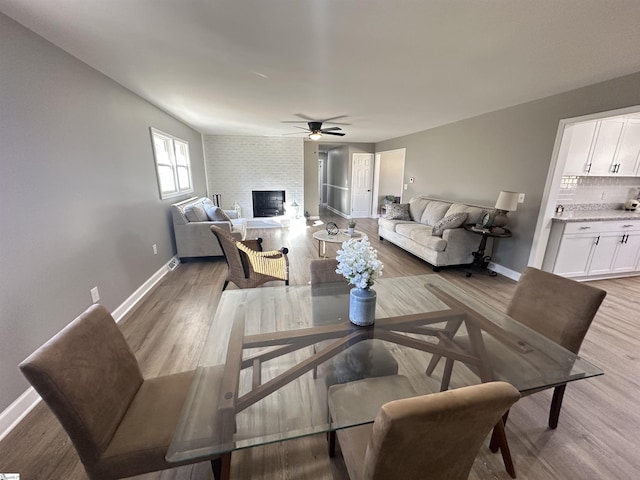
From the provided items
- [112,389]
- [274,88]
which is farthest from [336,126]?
[112,389]

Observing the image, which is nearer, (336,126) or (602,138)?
(602,138)

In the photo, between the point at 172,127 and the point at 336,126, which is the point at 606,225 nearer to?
the point at 336,126

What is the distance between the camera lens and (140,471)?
3.08 ft

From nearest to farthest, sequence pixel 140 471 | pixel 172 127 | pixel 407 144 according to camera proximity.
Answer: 1. pixel 140 471
2. pixel 172 127
3. pixel 407 144

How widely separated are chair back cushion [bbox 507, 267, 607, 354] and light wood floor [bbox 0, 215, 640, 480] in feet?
1.80

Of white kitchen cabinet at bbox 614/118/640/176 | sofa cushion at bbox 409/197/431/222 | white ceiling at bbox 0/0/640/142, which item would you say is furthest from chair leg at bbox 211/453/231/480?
white kitchen cabinet at bbox 614/118/640/176

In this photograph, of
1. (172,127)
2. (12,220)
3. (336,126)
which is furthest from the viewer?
(336,126)

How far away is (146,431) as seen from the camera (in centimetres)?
99

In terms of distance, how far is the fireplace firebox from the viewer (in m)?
7.18

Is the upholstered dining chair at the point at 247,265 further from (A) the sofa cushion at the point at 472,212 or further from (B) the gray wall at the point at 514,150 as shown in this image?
(B) the gray wall at the point at 514,150

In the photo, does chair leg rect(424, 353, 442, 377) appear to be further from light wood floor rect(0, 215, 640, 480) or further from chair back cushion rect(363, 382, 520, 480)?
chair back cushion rect(363, 382, 520, 480)

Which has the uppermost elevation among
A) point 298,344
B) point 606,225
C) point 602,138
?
point 602,138

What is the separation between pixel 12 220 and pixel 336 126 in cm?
466

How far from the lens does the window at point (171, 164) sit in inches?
155
